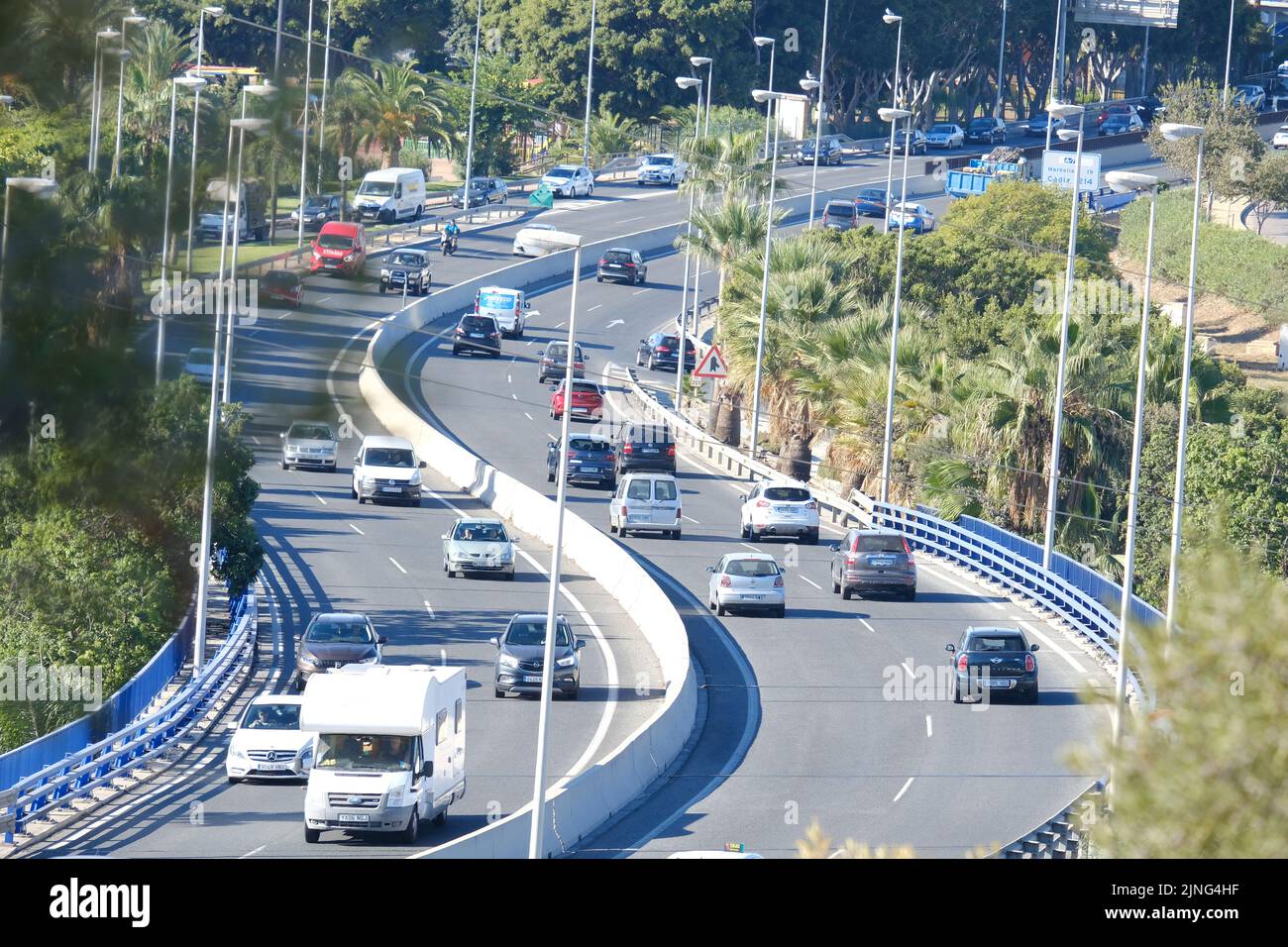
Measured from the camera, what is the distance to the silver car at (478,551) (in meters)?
42.7

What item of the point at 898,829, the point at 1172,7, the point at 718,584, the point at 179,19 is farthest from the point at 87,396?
the point at 1172,7

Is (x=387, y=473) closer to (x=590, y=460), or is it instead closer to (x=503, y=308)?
(x=590, y=460)

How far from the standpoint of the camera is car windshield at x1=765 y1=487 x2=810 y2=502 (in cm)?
4584

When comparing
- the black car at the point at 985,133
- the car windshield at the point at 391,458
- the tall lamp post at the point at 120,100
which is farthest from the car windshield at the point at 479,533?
the black car at the point at 985,133

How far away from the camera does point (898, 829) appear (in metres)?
25.7

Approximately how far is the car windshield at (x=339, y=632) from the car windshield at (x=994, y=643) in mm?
10550

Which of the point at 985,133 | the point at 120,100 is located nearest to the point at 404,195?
the point at 985,133

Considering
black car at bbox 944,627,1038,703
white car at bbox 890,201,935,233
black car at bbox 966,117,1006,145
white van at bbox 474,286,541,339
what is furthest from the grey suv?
black car at bbox 966,117,1006,145

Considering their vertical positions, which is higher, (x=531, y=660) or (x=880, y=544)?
(x=880, y=544)

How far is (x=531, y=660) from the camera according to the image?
33.3 metres

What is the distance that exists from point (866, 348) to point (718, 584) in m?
15.4

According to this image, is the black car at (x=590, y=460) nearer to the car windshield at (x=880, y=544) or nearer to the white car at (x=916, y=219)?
the car windshield at (x=880, y=544)

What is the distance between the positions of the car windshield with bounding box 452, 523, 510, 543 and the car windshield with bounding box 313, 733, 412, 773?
18405 mm

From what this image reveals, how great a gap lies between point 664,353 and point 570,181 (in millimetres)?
30007
